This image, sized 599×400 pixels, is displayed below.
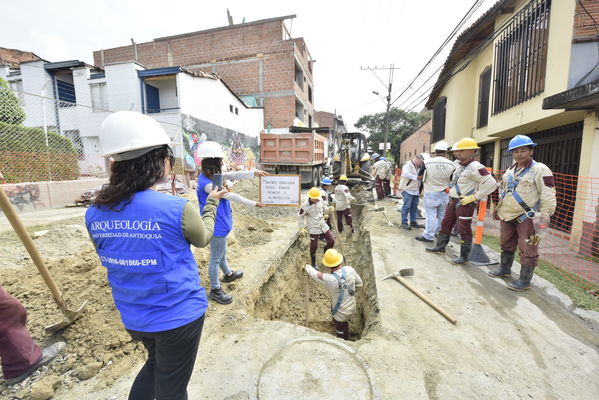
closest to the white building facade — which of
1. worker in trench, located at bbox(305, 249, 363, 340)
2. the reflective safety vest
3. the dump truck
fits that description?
the dump truck

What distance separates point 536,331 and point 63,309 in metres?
4.75

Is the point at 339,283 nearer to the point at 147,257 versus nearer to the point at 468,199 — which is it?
the point at 468,199

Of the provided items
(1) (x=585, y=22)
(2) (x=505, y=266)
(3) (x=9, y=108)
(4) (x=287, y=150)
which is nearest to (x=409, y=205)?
(2) (x=505, y=266)

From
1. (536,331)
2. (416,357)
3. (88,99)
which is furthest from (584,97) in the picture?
(88,99)

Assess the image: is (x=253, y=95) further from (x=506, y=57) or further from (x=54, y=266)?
(x=54, y=266)

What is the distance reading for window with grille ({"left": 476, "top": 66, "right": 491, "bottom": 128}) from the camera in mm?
9406

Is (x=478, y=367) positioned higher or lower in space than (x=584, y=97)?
lower

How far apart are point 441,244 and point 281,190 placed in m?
3.13

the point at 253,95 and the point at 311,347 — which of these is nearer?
the point at 311,347

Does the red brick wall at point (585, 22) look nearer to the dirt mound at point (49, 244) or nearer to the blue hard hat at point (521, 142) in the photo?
the blue hard hat at point (521, 142)

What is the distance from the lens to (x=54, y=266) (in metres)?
3.37

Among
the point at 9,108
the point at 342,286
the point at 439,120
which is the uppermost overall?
the point at 439,120

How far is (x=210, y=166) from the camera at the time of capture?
3051mm

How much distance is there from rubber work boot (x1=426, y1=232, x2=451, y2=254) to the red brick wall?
451 centimetres
